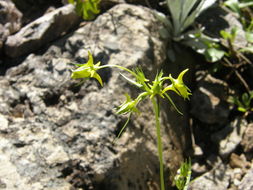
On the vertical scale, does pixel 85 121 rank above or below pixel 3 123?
below

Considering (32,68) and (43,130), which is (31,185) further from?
(32,68)

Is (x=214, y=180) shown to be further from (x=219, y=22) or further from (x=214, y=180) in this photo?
(x=219, y=22)

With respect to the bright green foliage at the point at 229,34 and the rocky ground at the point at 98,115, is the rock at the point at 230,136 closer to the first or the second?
the rocky ground at the point at 98,115

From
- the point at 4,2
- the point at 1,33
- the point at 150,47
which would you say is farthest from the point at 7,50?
the point at 150,47

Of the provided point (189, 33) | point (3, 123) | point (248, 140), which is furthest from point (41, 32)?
point (248, 140)

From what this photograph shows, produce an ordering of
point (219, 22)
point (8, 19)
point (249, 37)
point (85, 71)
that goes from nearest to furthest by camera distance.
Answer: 1. point (85, 71)
2. point (8, 19)
3. point (249, 37)
4. point (219, 22)

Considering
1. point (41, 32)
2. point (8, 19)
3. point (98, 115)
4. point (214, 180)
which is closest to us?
point (98, 115)
